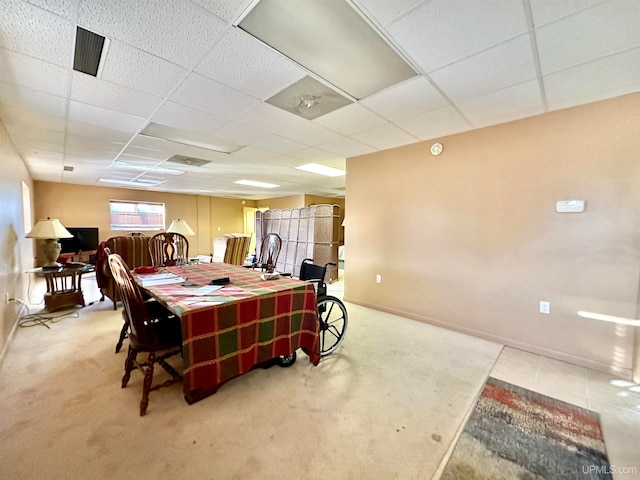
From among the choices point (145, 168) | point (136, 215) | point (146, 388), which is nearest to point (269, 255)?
point (146, 388)

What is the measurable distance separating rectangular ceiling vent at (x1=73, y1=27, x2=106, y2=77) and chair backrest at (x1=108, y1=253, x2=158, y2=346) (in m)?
1.30

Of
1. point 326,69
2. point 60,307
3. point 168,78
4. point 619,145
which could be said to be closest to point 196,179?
point 60,307

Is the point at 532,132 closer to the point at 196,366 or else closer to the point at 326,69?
the point at 326,69

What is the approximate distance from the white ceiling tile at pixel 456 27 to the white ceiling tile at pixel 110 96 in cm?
207

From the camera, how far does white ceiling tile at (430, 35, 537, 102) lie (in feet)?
5.41

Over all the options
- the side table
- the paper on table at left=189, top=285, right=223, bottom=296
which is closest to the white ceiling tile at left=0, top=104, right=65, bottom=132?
the side table


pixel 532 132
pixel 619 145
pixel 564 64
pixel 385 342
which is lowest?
pixel 385 342

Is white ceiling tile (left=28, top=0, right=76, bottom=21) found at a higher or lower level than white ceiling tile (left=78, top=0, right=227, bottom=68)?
lower

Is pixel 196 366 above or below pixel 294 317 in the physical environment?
below

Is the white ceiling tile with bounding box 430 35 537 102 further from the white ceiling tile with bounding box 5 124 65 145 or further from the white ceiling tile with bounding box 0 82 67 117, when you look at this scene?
the white ceiling tile with bounding box 5 124 65 145

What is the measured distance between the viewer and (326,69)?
1873 mm

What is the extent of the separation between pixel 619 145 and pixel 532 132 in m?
0.62

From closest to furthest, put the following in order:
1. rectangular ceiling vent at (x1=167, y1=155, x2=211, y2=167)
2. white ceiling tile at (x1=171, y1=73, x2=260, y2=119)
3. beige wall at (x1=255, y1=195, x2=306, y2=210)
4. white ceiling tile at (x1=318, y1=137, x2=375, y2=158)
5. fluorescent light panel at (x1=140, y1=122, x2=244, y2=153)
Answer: white ceiling tile at (x1=171, y1=73, x2=260, y2=119)
fluorescent light panel at (x1=140, y1=122, x2=244, y2=153)
white ceiling tile at (x1=318, y1=137, x2=375, y2=158)
rectangular ceiling vent at (x1=167, y1=155, x2=211, y2=167)
beige wall at (x1=255, y1=195, x2=306, y2=210)

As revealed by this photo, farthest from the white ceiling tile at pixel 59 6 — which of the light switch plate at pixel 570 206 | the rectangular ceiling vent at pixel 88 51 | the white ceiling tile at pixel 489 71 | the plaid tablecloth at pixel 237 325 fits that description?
the light switch plate at pixel 570 206
